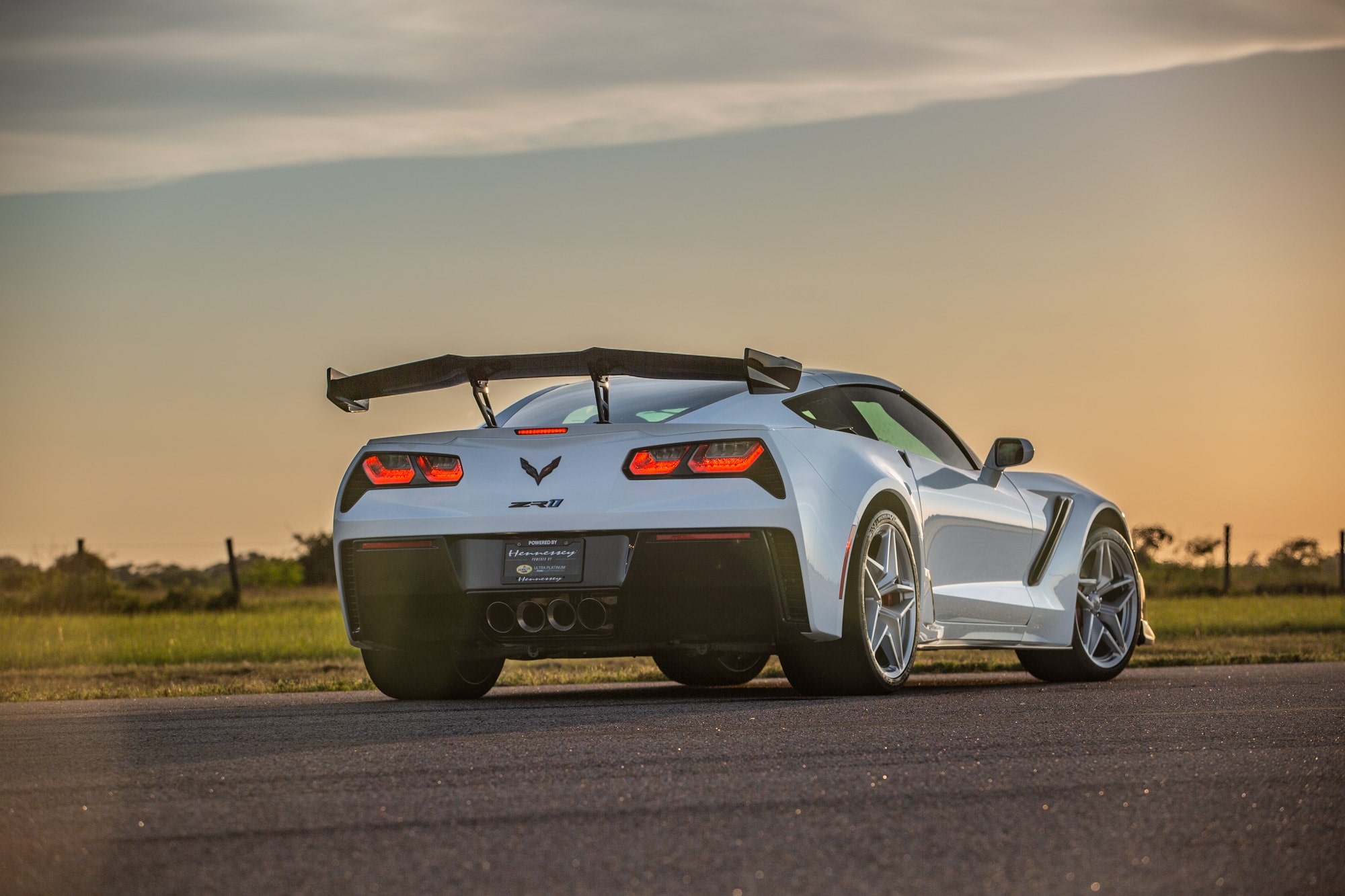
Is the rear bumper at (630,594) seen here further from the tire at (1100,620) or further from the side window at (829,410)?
the tire at (1100,620)

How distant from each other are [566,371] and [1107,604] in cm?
404

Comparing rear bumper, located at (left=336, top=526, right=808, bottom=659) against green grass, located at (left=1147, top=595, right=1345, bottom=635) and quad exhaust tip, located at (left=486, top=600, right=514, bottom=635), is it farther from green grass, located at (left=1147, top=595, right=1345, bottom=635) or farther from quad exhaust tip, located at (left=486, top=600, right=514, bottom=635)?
green grass, located at (left=1147, top=595, right=1345, bottom=635)

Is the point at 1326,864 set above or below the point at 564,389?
below

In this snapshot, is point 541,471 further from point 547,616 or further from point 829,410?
point 829,410

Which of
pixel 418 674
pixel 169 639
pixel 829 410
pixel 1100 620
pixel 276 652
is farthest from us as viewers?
pixel 169 639

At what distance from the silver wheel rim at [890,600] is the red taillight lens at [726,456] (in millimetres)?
803

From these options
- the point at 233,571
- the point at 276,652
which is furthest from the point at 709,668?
the point at 233,571

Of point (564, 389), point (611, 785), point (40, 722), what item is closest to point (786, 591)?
point (564, 389)

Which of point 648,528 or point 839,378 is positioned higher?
point 839,378

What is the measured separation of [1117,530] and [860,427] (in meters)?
2.58

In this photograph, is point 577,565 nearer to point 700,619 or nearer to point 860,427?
point 700,619

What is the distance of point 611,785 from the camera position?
13.7 ft

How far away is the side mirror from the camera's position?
8.49m

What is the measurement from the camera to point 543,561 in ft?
21.9
